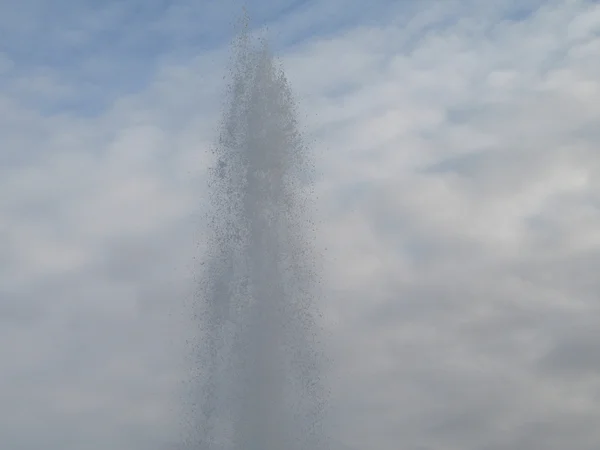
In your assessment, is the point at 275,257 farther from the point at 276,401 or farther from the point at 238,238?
the point at 276,401

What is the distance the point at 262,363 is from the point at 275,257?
9.85 meters

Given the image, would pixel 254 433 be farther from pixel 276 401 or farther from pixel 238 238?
pixel 238 238

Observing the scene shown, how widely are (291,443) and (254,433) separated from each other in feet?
10.1

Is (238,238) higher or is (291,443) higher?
(238,238)

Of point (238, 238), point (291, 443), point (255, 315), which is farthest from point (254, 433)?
point (238, 238)

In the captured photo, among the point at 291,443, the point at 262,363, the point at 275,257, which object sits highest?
the point at 275,257

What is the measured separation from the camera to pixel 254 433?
86.6m

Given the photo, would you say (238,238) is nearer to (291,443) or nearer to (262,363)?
(262,363)

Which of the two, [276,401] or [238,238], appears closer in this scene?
[276,401]

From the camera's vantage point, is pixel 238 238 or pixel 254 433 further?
pixel 238 238

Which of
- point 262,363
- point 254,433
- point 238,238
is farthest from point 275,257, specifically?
point 254,433

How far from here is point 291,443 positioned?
286ft

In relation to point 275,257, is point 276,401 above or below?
below

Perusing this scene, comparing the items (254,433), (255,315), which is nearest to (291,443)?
(254,433)
